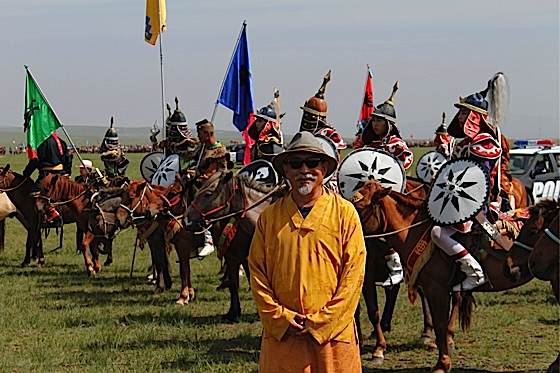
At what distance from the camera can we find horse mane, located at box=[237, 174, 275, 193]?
10.6 metres

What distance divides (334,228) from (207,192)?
5660 mm

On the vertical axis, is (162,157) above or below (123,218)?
above

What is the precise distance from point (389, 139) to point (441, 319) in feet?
7.57

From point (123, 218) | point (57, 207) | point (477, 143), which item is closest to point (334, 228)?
point (477, 143)

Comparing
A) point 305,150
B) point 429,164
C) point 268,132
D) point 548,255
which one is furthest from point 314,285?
point 429,164

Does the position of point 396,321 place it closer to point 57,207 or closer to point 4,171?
point 57,207

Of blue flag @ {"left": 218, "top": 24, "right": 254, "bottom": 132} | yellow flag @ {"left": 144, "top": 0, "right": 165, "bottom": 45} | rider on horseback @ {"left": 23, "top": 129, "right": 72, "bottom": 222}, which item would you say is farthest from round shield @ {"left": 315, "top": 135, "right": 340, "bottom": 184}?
yellow flag @ {"left": 144, "top": 0, "right": 165, "bottom": 45}

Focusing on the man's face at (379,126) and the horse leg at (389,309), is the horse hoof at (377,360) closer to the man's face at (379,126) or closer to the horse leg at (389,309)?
the horse leg at (389,309)

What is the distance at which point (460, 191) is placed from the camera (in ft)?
26.8

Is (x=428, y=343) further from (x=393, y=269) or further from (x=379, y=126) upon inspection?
(x=379, y=126)

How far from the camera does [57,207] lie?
1653cm

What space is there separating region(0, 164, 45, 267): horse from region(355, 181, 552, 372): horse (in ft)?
32.8

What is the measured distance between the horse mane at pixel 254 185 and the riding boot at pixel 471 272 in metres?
3.04


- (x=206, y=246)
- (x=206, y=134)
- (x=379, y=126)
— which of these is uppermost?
(x=206, y=134)
